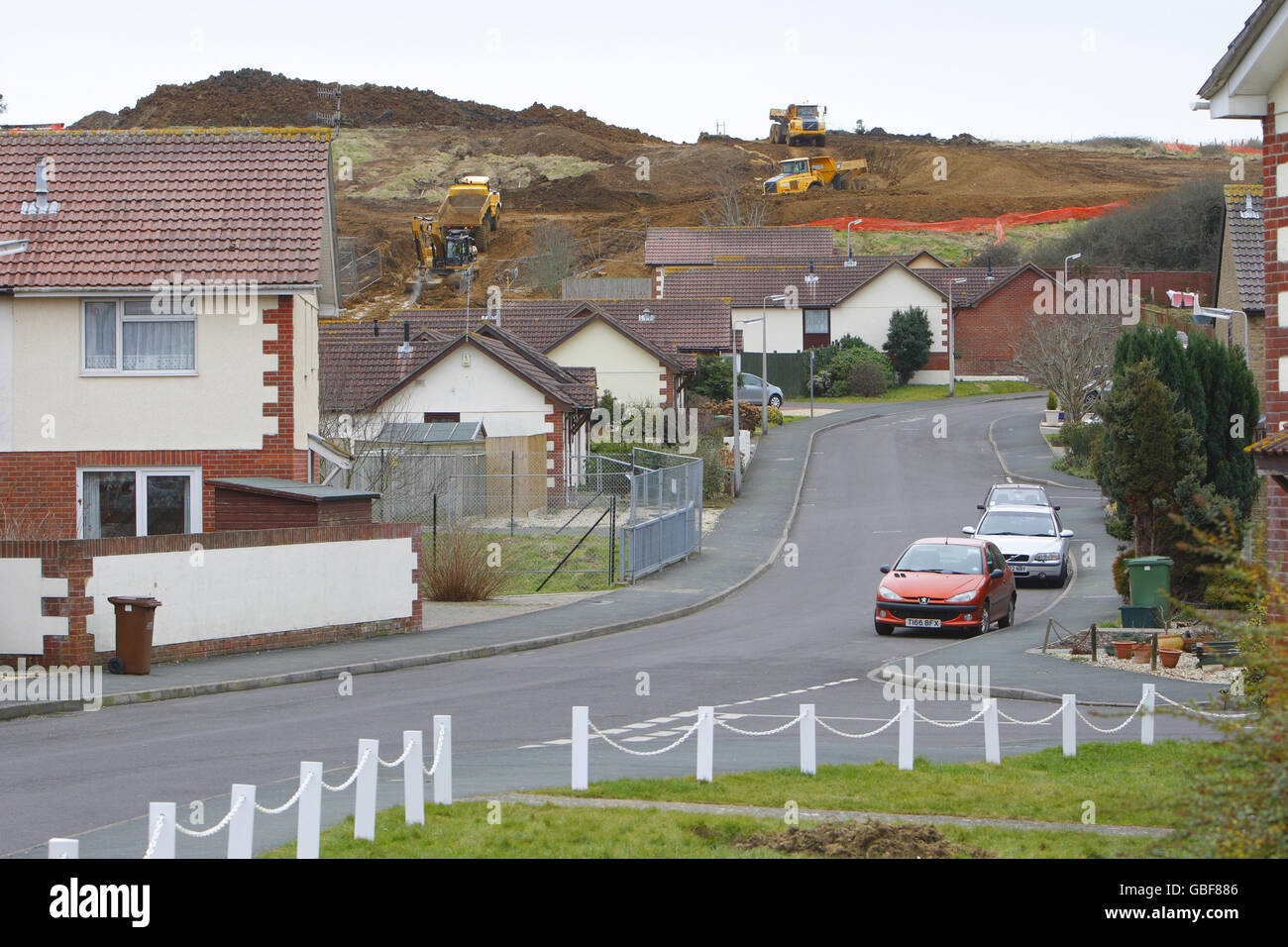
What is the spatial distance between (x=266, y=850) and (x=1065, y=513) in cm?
3310

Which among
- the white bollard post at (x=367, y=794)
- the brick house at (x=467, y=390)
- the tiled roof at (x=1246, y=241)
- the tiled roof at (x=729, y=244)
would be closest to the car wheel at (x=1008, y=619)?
the tiled roof at (x=1246, y=241)

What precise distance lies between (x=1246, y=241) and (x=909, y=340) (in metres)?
34.4

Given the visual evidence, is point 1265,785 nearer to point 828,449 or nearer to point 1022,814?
point 1022,814

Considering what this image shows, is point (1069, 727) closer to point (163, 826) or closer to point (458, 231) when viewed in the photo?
point (163, 826)

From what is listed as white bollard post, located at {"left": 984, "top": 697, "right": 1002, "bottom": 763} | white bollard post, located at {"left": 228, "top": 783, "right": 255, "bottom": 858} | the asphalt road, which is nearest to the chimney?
the asphalt road

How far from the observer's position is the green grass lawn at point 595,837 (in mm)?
8633

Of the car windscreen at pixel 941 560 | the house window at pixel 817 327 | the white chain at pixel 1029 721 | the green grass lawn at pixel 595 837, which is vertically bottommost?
the white chain at pixel 1029 721

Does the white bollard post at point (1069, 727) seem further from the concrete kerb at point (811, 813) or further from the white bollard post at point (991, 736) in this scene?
the concrete kerb at point (811, 813)

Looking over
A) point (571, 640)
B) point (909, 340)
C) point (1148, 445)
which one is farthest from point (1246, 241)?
point (909, 340)

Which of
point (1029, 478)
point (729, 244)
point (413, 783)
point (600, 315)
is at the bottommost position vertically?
point (413, 783)

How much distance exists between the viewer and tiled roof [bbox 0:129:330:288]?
74.9 ft

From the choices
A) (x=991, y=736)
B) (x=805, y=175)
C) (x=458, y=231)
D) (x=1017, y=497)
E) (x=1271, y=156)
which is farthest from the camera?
(x=805, y=175)

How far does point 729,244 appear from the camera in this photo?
8600cm

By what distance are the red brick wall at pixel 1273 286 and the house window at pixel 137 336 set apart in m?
15.2
